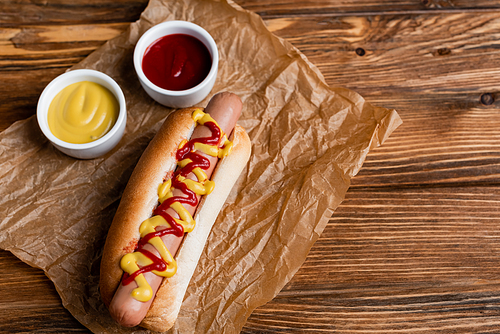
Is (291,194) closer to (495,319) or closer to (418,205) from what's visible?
(418,205)

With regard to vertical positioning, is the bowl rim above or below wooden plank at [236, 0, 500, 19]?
below

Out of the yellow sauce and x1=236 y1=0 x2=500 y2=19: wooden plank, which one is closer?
the yellow sauce

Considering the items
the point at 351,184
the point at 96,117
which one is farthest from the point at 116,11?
the point at 351,184

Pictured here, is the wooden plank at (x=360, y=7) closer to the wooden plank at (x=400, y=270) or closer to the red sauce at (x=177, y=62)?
the red sauce at (x=177, y=62)

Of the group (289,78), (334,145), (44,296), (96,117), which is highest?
(289,78)

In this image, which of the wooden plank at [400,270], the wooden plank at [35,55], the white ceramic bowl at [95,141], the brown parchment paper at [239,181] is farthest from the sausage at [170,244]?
the wooden plank at [35,55]

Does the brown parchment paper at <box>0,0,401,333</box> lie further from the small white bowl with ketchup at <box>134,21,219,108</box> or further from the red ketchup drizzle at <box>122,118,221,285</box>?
the red ketchup drizzle at <box>122,118,221,285</box>

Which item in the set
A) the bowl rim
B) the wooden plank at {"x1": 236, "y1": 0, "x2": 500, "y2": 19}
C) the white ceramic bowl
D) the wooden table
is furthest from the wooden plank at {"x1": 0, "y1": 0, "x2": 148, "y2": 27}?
the wooden plank at {"x1": 236, "y1": 0, "x2": 500, "y2": 19}
